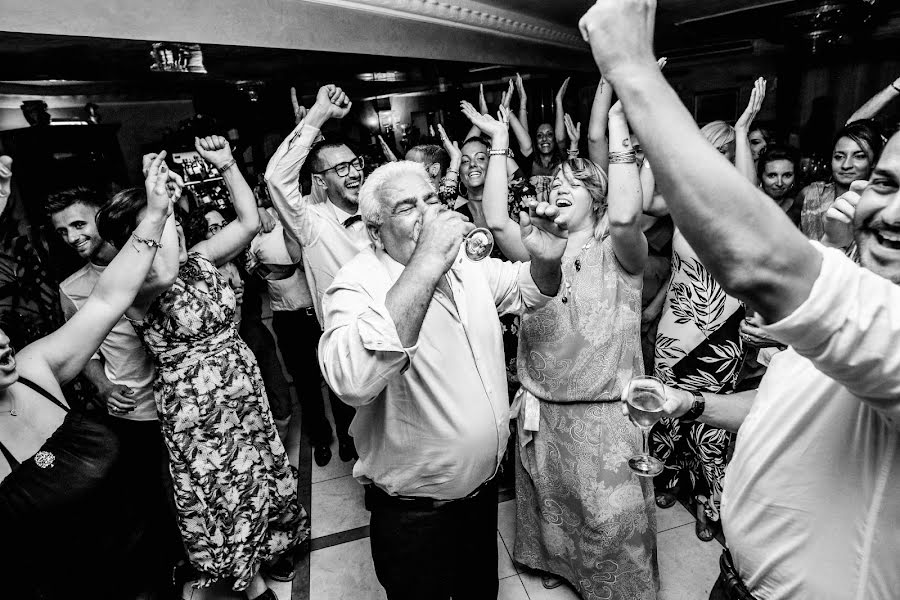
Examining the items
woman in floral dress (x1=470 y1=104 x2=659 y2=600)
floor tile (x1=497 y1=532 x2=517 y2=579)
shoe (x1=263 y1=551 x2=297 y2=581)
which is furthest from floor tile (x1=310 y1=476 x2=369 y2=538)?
woman in floral dress (x1=470 y1=104 x2=659 y2=600)

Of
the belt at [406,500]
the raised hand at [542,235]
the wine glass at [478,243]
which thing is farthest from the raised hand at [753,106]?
the belt at [406,500]

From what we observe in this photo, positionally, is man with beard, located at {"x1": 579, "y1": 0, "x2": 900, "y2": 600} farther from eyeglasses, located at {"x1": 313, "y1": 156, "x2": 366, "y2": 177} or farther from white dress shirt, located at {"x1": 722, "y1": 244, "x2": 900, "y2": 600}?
eyeglasses, located at {"x1": 313, "y1": 156, "x2": 366, "y2": 177}

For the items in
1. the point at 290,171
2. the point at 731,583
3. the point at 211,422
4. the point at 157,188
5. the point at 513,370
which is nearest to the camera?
the point at 731,583

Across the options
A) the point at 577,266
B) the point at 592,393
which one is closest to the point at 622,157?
the point at 577,266

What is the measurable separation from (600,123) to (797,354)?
2.24 meters

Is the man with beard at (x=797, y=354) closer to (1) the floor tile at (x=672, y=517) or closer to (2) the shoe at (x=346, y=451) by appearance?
(1) the floor tile at (x=672, y=517)

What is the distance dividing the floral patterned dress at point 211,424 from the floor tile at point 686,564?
1703 mm

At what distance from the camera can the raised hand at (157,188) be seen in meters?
1.59

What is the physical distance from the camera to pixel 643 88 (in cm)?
50

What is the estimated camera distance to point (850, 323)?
0.46 m

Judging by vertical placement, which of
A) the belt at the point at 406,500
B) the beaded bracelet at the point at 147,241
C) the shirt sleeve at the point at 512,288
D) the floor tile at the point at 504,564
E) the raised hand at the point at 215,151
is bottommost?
the floor tile at the point at 504,564

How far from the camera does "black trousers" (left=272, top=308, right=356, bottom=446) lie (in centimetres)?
305

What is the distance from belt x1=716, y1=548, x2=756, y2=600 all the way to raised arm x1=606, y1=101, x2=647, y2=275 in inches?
37.3

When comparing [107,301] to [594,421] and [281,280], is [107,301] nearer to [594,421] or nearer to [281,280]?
[281,280]
